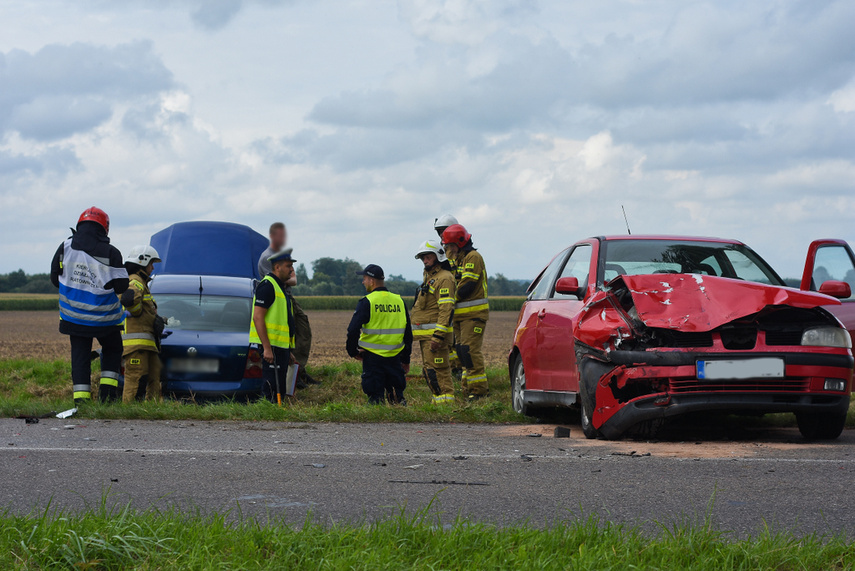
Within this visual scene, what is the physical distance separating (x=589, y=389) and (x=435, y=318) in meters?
4.37

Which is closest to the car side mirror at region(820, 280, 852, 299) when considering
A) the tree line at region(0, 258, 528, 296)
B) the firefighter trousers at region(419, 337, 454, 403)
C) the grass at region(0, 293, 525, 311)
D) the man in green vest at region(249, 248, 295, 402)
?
the firefighter trousers at region(419, 337, 454, 403)

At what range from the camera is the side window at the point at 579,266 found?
311 inches

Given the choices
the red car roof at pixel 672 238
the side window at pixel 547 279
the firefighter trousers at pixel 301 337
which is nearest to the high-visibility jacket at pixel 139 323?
the firefighter trousers at pixel 301 337

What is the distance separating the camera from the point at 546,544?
3564mm

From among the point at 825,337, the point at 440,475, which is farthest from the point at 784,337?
the point at 440,475

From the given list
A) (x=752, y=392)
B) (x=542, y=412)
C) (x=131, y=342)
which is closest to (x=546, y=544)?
(x=752, y=392)

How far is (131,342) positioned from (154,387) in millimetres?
588

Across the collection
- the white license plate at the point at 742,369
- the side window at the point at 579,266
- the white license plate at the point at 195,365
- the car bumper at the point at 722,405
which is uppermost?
the side window at the point at 579,266

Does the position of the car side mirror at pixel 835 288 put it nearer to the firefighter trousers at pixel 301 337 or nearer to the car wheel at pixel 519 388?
the car wheel at pixel 519 388

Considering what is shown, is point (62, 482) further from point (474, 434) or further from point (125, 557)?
point (474, 434)

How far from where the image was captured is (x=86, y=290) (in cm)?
940

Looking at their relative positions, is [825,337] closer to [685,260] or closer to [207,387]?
[685,260]

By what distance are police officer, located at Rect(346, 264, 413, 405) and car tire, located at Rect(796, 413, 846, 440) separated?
14.0ft

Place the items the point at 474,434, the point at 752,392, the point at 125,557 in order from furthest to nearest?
the point at 474,434 < the point at 752,392 < the point at 125,557
